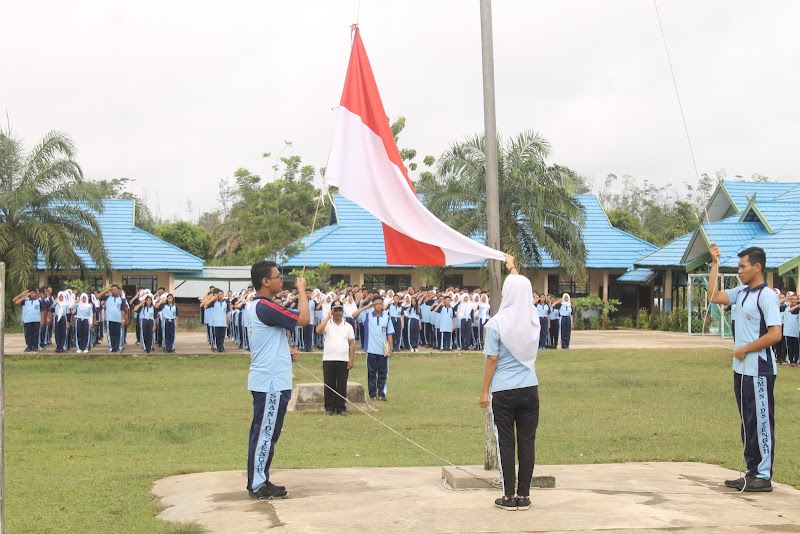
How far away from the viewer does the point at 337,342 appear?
611 inches

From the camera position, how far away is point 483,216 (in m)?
36.4

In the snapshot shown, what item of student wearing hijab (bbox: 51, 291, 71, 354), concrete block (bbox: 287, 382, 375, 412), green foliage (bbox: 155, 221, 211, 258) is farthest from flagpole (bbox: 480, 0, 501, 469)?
green foliage (bbox: 155, 221, 211, 258)

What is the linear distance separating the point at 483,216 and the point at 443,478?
1099 inches

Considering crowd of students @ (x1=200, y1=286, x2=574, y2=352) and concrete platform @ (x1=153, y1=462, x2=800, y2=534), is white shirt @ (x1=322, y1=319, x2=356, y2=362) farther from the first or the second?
crowd of students @ (x1=200, y1=286, x2=574, y2=352)

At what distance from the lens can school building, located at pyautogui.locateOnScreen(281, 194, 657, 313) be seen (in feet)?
144

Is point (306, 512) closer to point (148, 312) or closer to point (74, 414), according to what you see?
point (74, 414)

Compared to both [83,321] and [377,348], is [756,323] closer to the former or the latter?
[377,348]

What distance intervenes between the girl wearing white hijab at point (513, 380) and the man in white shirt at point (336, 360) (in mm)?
7744

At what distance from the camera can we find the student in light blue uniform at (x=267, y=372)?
8102 millimetres

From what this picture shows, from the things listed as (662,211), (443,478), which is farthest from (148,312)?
(662,211)

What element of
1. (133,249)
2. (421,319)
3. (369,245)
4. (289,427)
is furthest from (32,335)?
(369,245)

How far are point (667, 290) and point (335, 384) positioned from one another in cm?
3057

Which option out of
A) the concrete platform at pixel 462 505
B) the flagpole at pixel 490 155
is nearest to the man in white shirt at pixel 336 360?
the concrete platform at pixel 462 505

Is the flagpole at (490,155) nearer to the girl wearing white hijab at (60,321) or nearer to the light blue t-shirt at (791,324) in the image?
the light blue t-shirt at (791,324)
